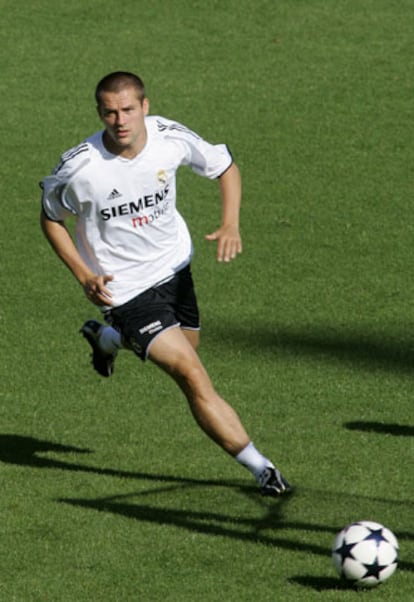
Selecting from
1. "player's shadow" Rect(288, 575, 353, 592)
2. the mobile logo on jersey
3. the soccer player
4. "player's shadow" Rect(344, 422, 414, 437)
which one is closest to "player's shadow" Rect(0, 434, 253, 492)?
the soccer player

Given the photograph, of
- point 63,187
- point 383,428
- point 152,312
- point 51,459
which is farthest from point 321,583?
point 63,187

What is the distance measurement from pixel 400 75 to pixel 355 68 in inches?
21.4

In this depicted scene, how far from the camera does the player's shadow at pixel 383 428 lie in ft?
31.1

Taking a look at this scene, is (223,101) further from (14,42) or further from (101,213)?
(101,213)

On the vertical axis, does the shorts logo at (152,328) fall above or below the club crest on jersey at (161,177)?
below

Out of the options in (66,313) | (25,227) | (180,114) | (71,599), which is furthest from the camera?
(180,114)

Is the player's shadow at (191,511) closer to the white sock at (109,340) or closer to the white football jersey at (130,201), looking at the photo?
the white sock at (109,340)

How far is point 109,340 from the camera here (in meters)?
9.73

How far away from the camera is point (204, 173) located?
886cm

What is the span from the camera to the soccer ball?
23.3 ft

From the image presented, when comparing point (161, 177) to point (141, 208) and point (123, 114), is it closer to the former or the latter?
point (141, 208)

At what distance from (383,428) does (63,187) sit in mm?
2605

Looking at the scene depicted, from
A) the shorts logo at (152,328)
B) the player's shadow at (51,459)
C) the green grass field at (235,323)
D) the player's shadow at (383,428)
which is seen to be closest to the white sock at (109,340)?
the green grass field at (235,323)

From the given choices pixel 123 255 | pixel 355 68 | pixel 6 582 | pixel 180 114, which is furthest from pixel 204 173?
pixel 355 68
